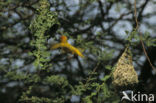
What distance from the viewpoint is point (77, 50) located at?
2.27 metres

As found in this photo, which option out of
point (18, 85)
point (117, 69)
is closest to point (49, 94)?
point (18, 85)

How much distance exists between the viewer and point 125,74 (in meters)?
1.94

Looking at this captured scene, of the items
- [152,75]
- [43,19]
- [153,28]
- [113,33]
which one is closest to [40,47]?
[43,19]

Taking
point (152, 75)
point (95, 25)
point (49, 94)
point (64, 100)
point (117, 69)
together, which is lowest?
point (49, 94)

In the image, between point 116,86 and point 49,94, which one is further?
point 49,94

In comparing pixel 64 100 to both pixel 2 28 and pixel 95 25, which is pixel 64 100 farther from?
pixel 2 28

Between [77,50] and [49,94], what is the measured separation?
220 cm

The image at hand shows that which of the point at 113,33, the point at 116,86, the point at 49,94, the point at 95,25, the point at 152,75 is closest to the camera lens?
the point at 116,86

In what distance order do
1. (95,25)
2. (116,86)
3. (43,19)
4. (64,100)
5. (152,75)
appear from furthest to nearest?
1. (152,75)
2. (95,25)
3. (64,100)
4. (116,86)
5. (43,19)

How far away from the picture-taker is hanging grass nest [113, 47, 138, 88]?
1900 millimetres

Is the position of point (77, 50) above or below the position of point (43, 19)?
below

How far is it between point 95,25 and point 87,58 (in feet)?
1.42

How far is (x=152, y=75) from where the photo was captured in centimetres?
378

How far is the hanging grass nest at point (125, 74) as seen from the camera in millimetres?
1900
